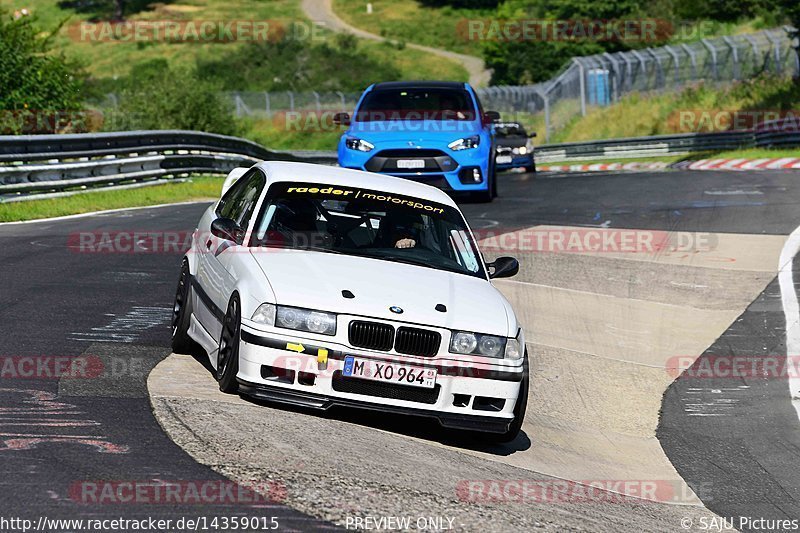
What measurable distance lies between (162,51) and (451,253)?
92.5 metres

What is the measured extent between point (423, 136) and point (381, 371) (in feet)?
38.9

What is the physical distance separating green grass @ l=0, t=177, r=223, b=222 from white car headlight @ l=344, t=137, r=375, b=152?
435cm

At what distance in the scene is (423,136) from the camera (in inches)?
739

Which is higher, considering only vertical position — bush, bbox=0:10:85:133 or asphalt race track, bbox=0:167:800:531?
asphalt race track, bbox=0:167:800:531

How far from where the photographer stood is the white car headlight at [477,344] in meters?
7.34

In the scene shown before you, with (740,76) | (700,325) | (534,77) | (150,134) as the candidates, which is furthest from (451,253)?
(534,77)

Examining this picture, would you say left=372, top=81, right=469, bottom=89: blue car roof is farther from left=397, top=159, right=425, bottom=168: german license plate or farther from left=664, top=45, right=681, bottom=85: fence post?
left=664, top=45, right=681, bottom=85: fence post

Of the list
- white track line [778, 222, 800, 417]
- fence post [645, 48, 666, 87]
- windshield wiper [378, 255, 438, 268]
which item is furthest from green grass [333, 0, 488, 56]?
windshield wiper [378, 255, 438, 268]

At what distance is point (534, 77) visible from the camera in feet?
281

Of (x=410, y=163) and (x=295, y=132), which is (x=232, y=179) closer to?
(x=410, y=163)

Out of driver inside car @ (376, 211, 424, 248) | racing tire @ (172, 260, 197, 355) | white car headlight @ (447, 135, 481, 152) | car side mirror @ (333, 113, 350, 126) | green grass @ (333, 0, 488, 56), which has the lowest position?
green grass @ (333, 0, 488, 56)

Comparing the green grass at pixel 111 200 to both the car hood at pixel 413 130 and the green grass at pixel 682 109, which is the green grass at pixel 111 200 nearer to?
the car hood at pixel 413 130

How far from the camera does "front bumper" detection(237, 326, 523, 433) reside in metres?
7.16

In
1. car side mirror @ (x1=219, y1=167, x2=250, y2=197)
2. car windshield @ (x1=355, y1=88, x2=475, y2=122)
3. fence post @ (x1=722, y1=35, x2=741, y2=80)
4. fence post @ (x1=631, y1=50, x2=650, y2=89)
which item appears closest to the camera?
car side mirror @ (x1=219, y1=167, x2=250, y2=197)
